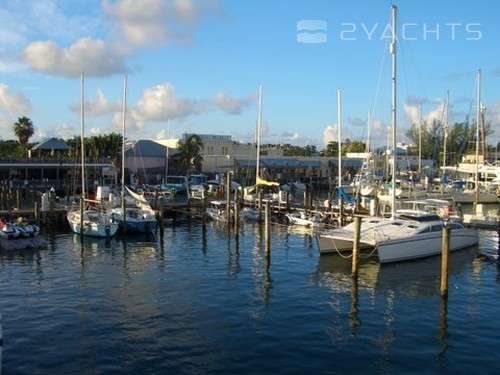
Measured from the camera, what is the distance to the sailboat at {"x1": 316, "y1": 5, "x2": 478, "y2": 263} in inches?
1313

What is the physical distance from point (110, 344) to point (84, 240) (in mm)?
26050

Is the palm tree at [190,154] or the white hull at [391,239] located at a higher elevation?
the palm tree at [190,154]

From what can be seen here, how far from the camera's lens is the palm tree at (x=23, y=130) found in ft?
323

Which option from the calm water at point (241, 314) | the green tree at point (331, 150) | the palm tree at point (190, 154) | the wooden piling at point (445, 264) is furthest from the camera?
the green tree at point (331, 150)

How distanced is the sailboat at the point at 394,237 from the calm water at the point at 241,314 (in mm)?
848

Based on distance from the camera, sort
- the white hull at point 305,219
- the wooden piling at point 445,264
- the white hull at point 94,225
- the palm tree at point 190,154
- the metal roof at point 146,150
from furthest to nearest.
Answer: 1. the palm tree at point 190,154
2. the metal roof at point 146,150
3. the white hull at point 305,219
4. the white hull at point 94,225
5. the wooden piling at point 445,264

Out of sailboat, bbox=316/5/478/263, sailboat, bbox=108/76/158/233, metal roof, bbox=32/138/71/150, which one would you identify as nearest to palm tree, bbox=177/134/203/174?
metal roof, bbox=32/138/71/150

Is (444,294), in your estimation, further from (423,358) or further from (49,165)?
(49,165)

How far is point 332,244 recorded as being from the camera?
1404 inches

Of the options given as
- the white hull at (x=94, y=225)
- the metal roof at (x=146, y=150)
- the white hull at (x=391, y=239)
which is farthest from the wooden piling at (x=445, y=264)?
the metal roof at (x=146, y=150)

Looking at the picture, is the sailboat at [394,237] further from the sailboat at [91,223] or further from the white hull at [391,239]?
the sailboat at [91,223]

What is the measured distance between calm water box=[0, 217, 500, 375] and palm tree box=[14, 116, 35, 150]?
221ft

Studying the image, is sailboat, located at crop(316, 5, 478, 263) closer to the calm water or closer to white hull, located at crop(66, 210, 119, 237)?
the calm water

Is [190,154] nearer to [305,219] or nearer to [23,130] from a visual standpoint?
[23,130]
